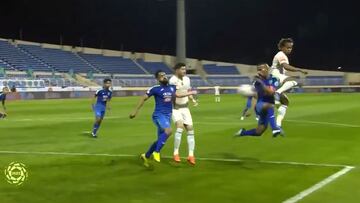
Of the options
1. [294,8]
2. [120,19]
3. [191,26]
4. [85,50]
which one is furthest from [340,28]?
[85,50]

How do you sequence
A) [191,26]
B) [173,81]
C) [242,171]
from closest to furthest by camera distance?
1. [242,171]
2. [173,81]
3. [191,26]

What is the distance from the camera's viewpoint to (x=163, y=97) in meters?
11.5

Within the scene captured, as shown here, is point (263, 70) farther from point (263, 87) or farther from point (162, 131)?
point (162, 131)

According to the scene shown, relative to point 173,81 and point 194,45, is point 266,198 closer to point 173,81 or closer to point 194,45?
point 173,81

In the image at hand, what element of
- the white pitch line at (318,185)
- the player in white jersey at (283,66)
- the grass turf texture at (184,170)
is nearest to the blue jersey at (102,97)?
the grass turf texture at (184,170)

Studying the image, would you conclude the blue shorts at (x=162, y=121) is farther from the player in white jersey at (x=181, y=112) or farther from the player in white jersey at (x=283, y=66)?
the player in white jersey at (x=283, y=66)

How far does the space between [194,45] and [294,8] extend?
740 inches

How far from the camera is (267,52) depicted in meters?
81.0

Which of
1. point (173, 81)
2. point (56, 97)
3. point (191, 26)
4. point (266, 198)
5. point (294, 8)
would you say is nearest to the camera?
point (266, 198)

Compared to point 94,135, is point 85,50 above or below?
above
